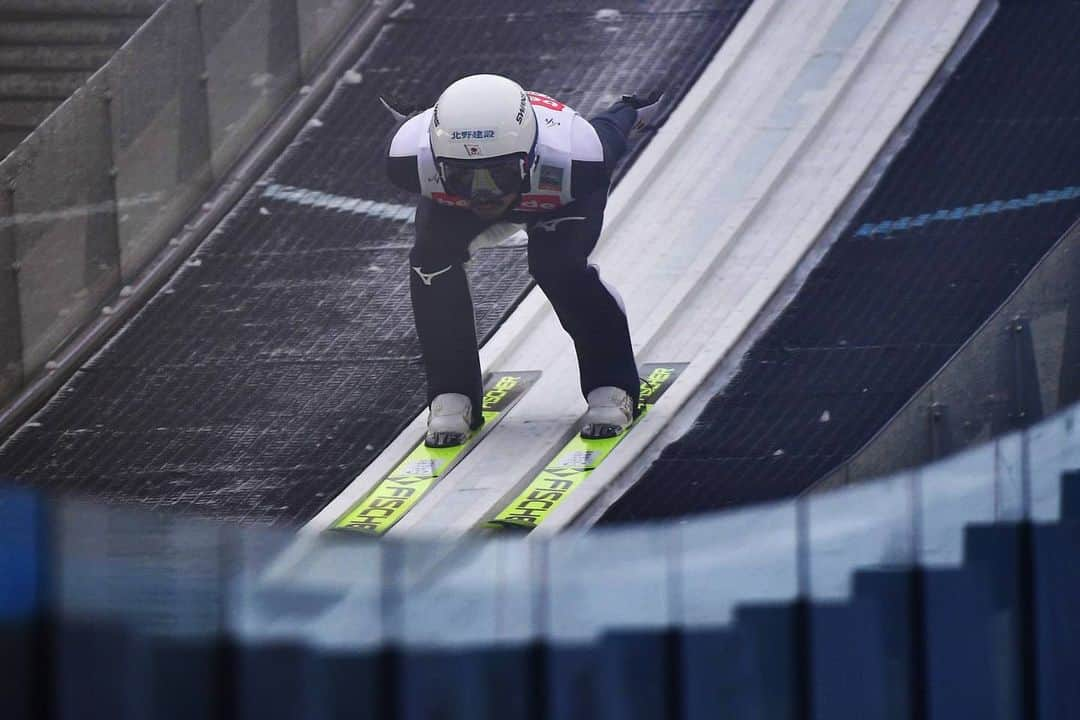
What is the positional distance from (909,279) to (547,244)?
192 centimetres

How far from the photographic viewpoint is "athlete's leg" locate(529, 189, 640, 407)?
24.6 feet

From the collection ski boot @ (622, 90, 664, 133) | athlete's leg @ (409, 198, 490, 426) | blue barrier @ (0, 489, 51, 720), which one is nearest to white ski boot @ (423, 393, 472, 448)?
athlete's leg @ (409, 198, 490, 426)

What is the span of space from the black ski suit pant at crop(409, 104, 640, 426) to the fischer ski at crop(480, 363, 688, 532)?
256 mm

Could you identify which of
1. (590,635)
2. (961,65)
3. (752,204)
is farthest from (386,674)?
(961,65)

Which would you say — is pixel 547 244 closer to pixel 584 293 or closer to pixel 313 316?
pixel 584 293

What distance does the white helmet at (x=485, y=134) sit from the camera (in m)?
7.05

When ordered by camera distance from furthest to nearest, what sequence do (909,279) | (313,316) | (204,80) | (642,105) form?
1. (204,80)
2. (313,316)
3. (909,279)
4. (642,105)

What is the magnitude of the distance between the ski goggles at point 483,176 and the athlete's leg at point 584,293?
348mm

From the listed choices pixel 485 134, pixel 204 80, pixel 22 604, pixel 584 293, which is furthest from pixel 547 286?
pixel 22 604

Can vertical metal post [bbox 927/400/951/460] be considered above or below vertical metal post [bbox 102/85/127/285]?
below

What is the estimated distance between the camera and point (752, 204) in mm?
9492

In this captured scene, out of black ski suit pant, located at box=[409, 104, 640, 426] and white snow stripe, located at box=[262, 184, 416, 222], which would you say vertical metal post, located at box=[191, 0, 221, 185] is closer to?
white snow stripe, located at box=[262, 184, 416, 222]

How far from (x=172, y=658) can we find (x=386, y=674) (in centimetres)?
53

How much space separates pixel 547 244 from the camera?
7.50 m
